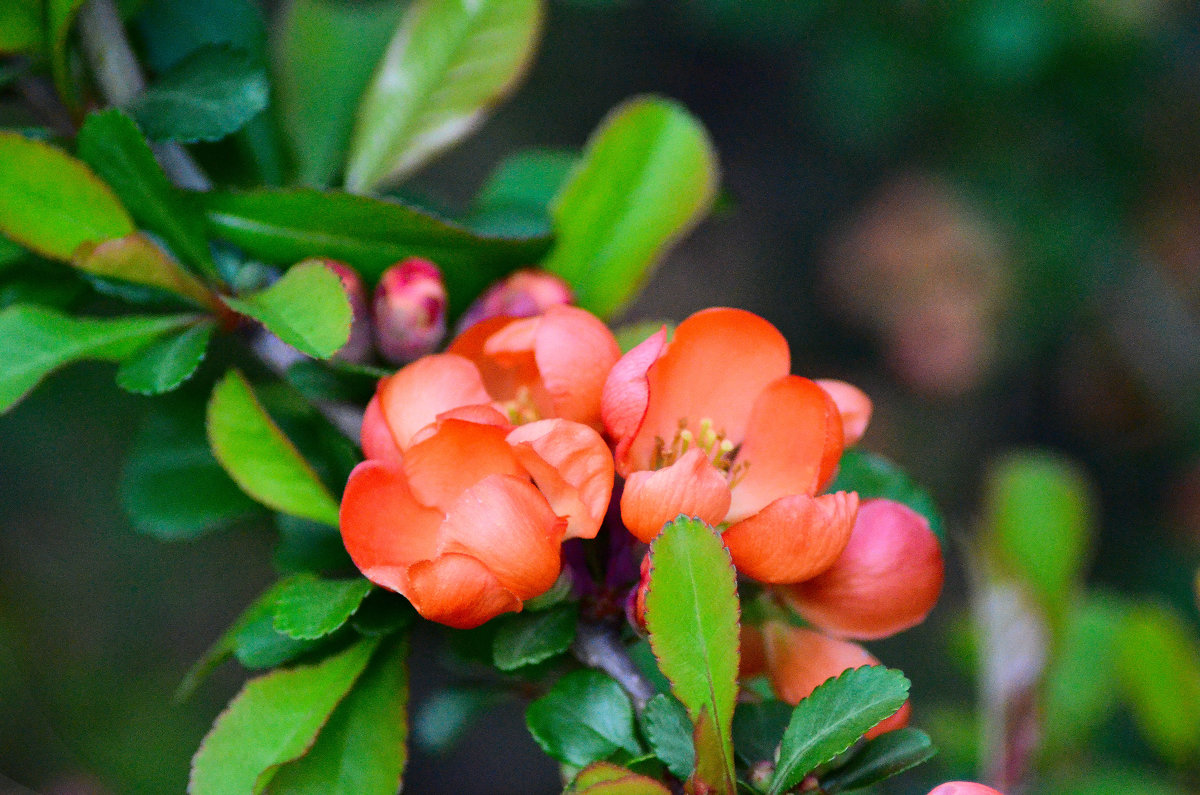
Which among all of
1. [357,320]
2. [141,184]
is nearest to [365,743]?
[357,320]

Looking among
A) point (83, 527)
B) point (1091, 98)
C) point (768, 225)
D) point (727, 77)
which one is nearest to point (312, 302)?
point (83, 527)

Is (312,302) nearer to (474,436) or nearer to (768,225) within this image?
(474,436)

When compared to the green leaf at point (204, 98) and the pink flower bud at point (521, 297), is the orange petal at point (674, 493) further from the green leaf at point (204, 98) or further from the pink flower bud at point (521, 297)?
the green leaf at point (204, 98)

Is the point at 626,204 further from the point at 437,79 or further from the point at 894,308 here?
the point at 894,308

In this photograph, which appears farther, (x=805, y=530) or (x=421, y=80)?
(x=421, y=80)

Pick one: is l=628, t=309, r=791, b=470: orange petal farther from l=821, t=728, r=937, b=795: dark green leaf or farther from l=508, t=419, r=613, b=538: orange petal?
l=821, t=728, r=937, b=795: dark green leaf

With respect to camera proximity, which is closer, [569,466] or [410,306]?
[569,466]
